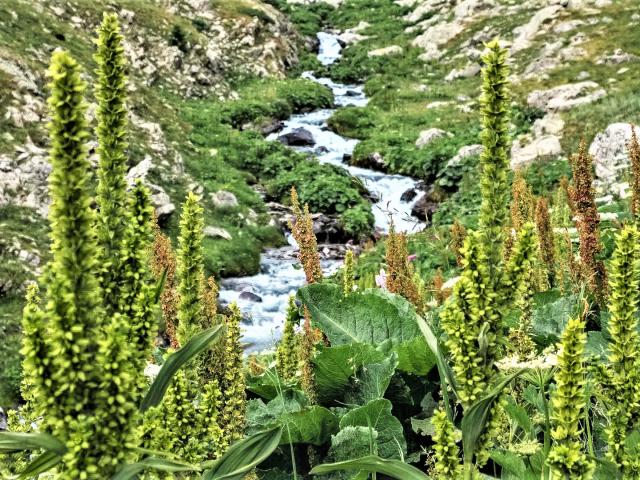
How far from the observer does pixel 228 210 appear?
70.0 ft

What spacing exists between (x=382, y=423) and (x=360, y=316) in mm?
1023

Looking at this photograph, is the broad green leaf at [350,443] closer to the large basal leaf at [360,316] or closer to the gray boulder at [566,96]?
the large basal leaf at [360,316]

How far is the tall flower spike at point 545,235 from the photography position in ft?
17.6

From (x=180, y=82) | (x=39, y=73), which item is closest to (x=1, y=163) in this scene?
(x=39, y=73)

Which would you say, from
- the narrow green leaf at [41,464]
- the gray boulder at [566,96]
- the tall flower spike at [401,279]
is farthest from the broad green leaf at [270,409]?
the gray boulder at [566,96]

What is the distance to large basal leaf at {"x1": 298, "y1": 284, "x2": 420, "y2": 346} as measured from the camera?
427 centimetres

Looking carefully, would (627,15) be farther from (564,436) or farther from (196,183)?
(564,436)

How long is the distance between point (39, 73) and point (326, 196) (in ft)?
34.2

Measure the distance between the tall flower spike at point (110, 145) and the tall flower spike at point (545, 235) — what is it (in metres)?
4.38

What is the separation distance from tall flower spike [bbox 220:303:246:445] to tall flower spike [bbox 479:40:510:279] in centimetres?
129

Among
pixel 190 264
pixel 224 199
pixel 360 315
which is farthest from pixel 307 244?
pixel 224 199

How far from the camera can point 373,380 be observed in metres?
3.74

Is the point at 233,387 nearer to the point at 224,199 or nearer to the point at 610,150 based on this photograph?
the point at 610,150

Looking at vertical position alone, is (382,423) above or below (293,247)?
below
